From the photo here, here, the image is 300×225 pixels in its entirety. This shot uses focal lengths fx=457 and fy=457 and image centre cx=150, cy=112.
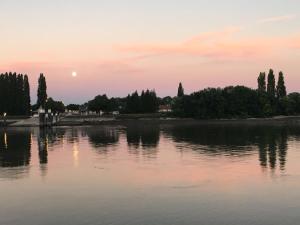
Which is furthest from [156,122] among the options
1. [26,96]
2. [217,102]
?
[26,96]

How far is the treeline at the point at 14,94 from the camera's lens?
10562 cm

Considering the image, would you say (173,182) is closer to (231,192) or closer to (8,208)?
(231,192)

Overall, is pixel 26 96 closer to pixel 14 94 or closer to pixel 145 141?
pixel 14 94

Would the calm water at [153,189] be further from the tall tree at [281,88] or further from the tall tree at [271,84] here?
the tall tree at [281,88]

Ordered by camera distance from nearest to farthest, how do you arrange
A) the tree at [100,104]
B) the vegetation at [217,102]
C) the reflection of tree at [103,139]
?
the reflection of tree at [103,139]
the vegetation at [217,102]
the tree at [100,104]

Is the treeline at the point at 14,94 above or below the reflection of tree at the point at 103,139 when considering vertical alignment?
above

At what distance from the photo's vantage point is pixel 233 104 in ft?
421

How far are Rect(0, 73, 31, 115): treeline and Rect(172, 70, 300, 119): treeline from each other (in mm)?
41543

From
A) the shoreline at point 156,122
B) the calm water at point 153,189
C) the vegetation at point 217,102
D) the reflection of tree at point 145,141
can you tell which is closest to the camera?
the calm water at point 153,189

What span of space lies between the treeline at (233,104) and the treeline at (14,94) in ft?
136

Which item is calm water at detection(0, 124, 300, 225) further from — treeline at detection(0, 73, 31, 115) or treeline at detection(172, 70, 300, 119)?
treeline at detection(172, 70, 300, 119)

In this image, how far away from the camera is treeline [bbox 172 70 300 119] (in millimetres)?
126000

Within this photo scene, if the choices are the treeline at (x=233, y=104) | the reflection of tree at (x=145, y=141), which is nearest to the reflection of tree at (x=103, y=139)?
the reflection of tree at (x=145, y=141)

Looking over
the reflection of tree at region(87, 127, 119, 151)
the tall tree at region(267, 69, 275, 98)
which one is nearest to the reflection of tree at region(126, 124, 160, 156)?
the reflection of tree at region(87, 127, 119, 151)
